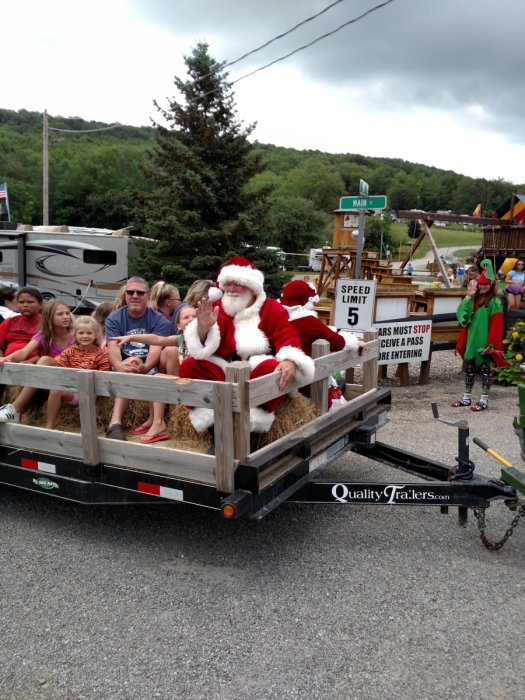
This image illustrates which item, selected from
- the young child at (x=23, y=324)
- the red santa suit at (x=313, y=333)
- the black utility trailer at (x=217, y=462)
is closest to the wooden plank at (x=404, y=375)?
the red santa suit at (x=313, y=333)

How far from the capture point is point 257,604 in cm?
316

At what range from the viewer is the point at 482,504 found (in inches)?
138

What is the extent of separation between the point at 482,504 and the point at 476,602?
0.58 meters

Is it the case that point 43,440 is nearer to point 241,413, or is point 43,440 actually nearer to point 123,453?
point 123,453

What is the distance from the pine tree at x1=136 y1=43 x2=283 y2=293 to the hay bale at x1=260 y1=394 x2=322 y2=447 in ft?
32.2

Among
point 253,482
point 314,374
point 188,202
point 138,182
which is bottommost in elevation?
point 253,482

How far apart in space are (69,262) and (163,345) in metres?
13.9

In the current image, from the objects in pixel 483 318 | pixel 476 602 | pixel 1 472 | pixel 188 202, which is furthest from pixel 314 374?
pixel 188 202

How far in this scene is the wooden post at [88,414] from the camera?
3418 millimetres

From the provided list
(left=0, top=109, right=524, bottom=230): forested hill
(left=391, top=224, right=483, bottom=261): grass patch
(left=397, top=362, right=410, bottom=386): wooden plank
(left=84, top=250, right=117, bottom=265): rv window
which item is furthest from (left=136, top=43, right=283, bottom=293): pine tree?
(left=391, top=224, right=483, bottom=261): grass patch

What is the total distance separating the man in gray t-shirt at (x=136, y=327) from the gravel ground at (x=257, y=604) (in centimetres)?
114

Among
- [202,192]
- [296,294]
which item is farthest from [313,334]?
[202,192]

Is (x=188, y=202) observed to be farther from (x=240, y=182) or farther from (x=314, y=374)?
(x=314, y=374)

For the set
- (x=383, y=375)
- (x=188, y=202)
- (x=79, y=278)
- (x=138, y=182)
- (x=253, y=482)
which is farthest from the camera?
(x=138, y=182)
